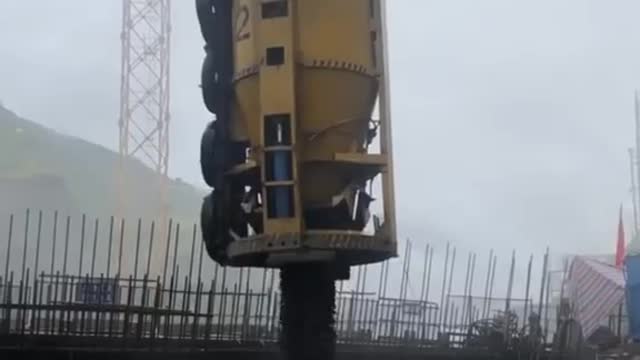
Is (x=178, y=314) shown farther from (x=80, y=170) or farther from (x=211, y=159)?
(x=80, y=170)

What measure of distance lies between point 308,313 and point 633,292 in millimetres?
12936

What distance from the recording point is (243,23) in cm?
686

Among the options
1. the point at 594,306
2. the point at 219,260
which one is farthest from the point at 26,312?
the point at 594,306

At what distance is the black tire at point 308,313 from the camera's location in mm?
6391

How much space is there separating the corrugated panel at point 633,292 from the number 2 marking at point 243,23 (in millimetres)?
12803

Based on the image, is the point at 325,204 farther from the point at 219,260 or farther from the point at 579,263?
the point at 579,263

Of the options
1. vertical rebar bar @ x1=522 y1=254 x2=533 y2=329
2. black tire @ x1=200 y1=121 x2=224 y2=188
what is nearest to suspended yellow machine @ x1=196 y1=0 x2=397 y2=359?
black tire @ x1=200 y1=121 x2=224 y2=188

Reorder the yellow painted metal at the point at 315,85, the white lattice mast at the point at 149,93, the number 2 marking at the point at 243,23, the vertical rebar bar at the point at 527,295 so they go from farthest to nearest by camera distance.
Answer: the white lattice mast at the point at 149,93
the vertical rebar bar at the point at 527,295
the number 2 marking at the point at 243,23
the yellow painted metal at the point at 315,85

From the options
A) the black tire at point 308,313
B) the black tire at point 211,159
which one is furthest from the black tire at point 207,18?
the black tire at point 308,313

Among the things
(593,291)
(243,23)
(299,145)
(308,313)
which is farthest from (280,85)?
(593,291)

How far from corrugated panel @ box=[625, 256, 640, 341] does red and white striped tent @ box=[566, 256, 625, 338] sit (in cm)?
398

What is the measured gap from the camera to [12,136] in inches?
3017

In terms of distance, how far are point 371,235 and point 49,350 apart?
5557mm

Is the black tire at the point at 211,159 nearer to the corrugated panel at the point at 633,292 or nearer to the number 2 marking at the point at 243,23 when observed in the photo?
the number 2 marking at the point at 243,23
